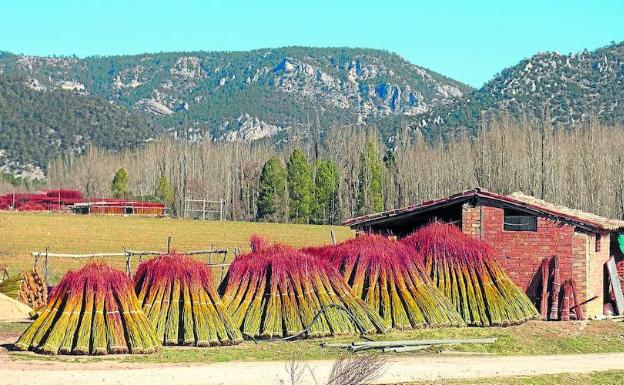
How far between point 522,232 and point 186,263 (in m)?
10.1

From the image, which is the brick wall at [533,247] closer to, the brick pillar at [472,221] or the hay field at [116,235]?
the brick pillar at [472,221]

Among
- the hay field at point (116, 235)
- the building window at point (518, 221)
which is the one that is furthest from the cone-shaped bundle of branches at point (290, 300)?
the hay field at point (116, 235)

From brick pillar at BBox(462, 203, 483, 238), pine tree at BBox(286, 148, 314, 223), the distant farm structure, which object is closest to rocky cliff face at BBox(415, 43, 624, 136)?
pine tree at BBox(286, 148, 314, 223)

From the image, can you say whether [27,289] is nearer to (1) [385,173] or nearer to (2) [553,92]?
(1) [385,173]

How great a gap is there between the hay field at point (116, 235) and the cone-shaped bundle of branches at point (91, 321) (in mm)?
17448

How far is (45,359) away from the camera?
19.4m

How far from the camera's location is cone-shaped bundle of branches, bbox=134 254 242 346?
2194 cm

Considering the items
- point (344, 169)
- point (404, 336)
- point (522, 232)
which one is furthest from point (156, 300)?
point (344, 169)

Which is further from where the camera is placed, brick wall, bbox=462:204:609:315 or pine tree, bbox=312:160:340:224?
pine tree, bbox=312:160:340:224

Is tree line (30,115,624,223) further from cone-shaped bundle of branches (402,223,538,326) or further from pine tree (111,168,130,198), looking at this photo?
cone-shaped bundle of branches (402,223,538,326)

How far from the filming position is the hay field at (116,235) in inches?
1928

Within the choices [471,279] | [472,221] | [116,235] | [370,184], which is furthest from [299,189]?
[471,279]

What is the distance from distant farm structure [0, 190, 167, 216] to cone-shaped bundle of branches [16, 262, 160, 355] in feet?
207

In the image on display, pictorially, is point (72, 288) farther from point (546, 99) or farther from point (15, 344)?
point (546, 99)
